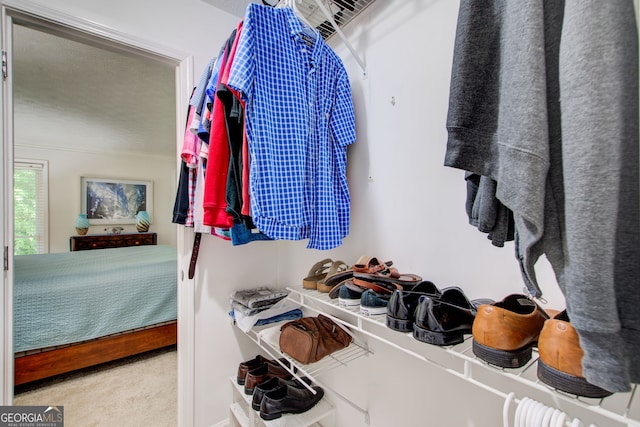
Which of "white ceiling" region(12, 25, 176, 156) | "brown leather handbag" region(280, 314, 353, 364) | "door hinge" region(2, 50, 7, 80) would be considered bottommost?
"brown leather handbag" region(280, 314, 353, 364)

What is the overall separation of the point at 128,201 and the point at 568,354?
5.62 metres

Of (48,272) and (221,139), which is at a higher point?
(221,139)

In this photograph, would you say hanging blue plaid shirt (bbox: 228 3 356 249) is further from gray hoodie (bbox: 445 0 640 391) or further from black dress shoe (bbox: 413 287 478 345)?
gray hoodie (bbox: 445 0 640 391)

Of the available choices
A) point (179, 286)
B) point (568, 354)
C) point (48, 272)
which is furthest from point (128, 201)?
point (568, 354)

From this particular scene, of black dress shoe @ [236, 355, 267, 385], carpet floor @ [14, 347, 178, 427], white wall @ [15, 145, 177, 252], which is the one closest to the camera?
black dress shoe @ [236, 355, 267, 385]

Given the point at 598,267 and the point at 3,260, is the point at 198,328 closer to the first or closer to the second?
the point at 3,260

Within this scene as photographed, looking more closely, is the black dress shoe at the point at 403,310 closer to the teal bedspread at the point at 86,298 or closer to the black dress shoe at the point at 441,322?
the black dress shoe at the point at 441,322

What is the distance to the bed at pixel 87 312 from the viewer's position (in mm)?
1875

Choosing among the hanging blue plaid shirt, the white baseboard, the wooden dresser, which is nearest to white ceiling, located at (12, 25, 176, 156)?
the hanging blue plaid shirt

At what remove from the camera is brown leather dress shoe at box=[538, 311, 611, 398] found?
401 millimetres

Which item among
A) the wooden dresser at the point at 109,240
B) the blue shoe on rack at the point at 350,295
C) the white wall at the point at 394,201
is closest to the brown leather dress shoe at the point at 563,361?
the white wall at the point at 394,201

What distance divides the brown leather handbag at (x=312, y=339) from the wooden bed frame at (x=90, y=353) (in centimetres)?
189

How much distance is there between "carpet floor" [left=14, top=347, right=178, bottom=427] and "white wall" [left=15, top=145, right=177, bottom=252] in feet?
10.1

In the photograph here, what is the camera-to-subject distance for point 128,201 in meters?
4.62
